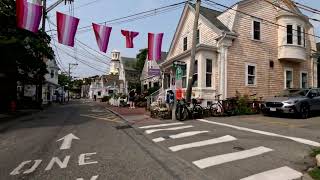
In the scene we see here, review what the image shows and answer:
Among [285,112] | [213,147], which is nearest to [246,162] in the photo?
[213,147]

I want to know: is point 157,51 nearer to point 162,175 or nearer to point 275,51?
point 275,51

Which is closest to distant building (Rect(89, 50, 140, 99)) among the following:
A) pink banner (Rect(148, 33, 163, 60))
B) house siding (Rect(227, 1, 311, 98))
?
pink banner (Rect(148, 33, 163, 60))

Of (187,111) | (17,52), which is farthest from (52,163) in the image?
(17,52)

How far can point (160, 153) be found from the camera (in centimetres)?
895

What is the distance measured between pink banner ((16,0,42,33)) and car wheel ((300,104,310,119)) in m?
14.8

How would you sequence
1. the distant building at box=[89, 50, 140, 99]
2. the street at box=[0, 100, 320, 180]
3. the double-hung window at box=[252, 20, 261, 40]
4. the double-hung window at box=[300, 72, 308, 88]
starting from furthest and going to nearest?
the distant building at box=[89, 50, 140, 99]
the double-hung window at box=[300, 72, 308, 88]
the double-hung window at box=[252, 20, 261, 40]
the street at box=[0, 100, 320, 180]

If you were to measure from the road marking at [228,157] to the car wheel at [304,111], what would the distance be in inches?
365

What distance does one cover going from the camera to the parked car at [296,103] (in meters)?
17.1

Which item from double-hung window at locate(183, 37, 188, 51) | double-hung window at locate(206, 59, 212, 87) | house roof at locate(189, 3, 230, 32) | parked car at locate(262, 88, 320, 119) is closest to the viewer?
parked car at locate(262, 88, 320, 119)

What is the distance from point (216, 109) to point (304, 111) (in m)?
4.55

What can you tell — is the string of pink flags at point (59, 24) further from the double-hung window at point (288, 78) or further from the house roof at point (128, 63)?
the house roof at point (128, 63)

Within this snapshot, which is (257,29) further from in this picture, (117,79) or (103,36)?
(117,79)

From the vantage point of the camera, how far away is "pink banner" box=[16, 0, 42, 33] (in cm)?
1742

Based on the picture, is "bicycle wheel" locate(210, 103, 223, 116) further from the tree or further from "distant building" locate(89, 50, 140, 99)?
"distant building" locate(89, 50, 140, 99)
